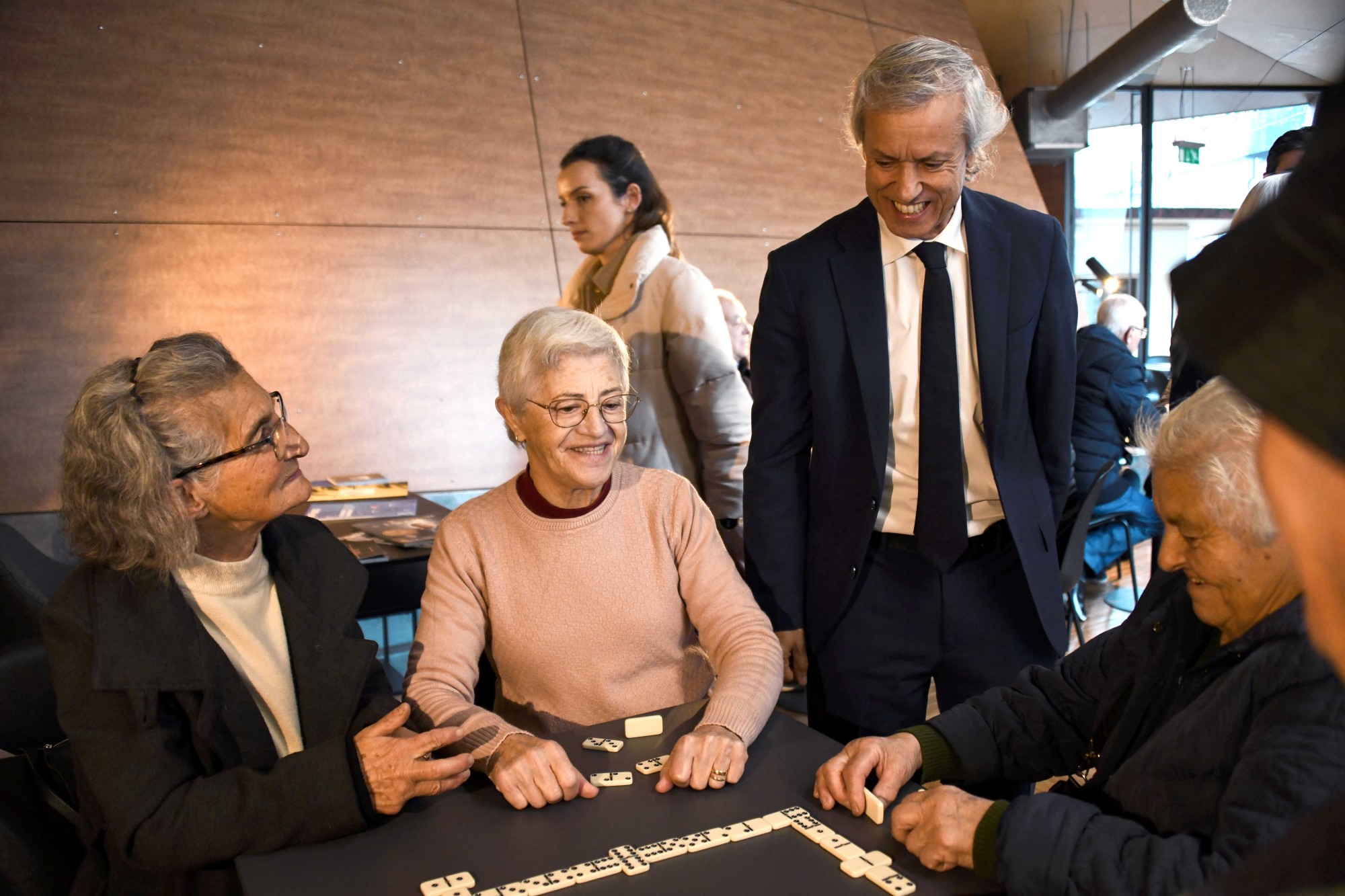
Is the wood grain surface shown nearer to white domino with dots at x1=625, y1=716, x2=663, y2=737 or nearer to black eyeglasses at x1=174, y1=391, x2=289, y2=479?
black eyeglasses at x1=174, y1=391, x2=289, y2=479

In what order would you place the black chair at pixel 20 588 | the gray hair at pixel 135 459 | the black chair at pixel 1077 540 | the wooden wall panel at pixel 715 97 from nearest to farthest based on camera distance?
the gray hair at pixel 135 459 → the black chair at pixel 20 588 → the black chair at pixel 1077 540 → the wooden wall panel at pixel 715 97

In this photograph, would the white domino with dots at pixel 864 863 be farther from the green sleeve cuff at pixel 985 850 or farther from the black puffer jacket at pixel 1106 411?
the black puffer jacket at pixel 1106 411

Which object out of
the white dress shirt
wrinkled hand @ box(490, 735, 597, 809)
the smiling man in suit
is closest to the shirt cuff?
wrinkled hand @ box(490, 735, 597, 809)

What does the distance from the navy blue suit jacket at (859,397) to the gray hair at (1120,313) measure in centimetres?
490

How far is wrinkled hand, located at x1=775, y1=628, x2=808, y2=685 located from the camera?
2104mm

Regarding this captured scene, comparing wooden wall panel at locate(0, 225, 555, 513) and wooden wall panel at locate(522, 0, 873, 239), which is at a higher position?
wooden wall panel at locate(522, 0, 873, 239)

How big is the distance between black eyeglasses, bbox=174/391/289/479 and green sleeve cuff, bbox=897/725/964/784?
1184 millimetres

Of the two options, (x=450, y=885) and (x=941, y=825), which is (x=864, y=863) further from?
(x=450, y=885)

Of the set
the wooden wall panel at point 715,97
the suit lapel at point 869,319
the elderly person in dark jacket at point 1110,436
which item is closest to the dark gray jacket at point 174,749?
the suit lapel at point 869,319

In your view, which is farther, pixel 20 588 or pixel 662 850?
pixel 20 588

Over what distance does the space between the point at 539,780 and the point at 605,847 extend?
7.2 inches

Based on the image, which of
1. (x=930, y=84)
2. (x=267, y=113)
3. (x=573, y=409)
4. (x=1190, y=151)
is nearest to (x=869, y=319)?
(x=930, y=84)

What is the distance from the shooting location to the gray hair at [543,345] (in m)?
2.04

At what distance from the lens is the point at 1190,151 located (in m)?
10.5
